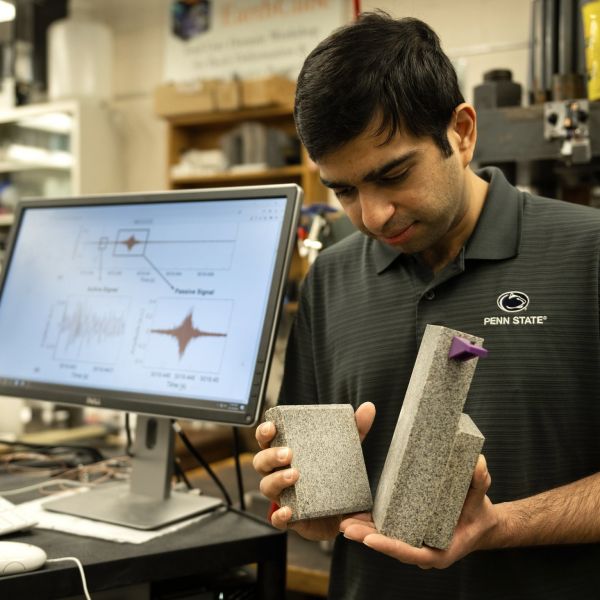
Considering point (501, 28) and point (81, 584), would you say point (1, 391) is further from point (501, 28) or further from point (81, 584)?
point (501, 28)

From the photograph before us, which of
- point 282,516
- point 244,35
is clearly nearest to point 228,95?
point 244,35

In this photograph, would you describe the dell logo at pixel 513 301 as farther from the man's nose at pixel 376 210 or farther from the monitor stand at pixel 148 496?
the monitor stand at pixel 148 496

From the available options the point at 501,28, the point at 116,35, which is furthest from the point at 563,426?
the point at 116,35

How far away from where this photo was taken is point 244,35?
4102 mm

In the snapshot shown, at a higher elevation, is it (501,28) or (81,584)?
(501,28)

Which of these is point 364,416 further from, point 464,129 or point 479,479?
point 464,129

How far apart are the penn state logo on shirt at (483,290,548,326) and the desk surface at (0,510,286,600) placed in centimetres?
40

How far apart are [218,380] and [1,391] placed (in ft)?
1.42

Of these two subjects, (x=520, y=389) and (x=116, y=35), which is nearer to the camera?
(x=520, y=389)

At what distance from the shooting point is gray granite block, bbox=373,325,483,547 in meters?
0.72

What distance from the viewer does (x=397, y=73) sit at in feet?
2.98

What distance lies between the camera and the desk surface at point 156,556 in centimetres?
84

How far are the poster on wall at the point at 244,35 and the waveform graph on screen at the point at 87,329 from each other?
2944 millimetres

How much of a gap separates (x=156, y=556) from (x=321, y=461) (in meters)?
0.26
